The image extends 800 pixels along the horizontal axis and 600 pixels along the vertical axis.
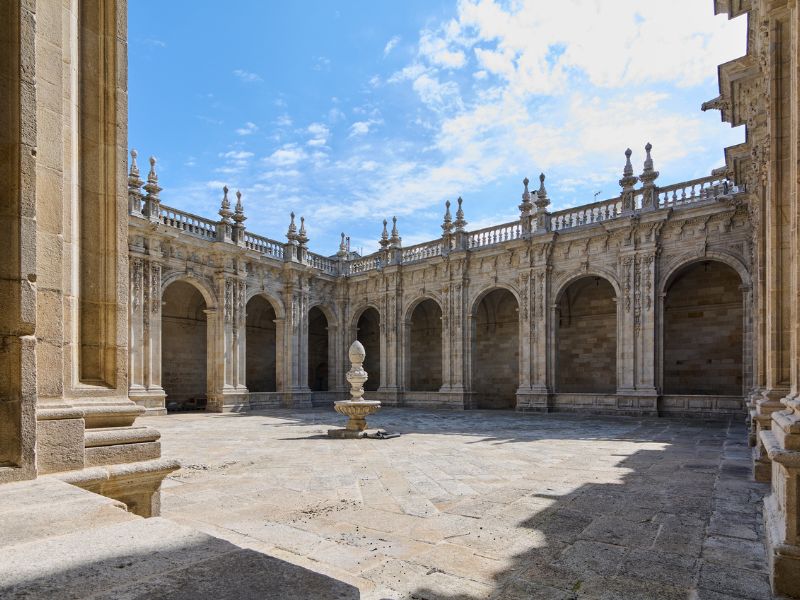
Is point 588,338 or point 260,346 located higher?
point 588,338

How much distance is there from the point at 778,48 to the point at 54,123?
7.56 m

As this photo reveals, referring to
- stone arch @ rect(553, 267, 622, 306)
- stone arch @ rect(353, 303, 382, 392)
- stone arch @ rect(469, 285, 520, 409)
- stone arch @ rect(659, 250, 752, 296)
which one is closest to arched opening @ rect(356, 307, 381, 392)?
stone arch @ rect(353, 303, 382, 392)

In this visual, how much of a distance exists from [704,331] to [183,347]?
73.5 feet

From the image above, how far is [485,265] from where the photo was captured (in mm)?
22359

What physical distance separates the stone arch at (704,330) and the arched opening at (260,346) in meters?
18.6

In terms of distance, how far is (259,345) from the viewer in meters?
27.1

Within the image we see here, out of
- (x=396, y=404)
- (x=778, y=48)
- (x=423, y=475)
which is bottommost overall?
(x=396, y=404)

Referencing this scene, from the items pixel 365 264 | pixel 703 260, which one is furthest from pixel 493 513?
pixel 365 264

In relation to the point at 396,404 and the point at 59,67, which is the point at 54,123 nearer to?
the point at 59,67

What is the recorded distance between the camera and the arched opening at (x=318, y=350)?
30062 mm

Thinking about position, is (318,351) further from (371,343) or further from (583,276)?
(583,276)

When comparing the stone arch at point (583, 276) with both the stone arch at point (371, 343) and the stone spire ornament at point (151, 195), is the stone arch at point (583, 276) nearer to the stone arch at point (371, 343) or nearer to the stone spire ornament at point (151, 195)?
the stone arch at point (371, 343)

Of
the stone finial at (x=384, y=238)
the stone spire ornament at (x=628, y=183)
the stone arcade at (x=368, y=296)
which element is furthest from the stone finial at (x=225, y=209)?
the stone spire ornament at (x=628, y=183)

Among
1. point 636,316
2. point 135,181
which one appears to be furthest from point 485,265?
point 135,181
